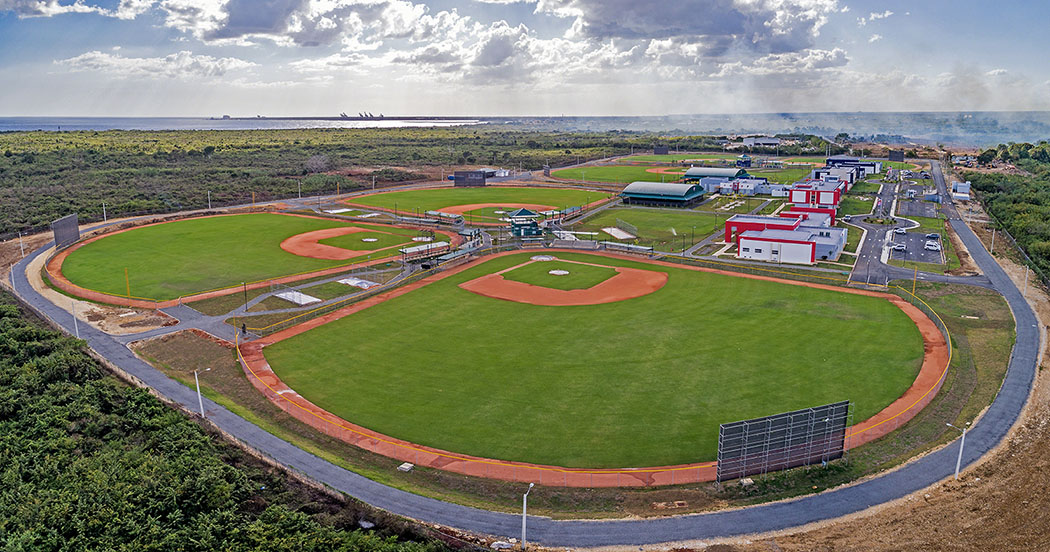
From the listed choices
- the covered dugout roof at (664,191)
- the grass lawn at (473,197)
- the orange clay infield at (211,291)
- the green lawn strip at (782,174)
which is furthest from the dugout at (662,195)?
the green lawn strip at (782,174)

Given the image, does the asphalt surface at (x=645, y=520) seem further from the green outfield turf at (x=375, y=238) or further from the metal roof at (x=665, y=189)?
the metal roof at (x=665, y=189)

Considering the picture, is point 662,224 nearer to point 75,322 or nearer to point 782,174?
point 75,322

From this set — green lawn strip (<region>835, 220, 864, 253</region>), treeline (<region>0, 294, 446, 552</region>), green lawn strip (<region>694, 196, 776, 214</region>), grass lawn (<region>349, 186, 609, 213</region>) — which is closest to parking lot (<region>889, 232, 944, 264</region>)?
green lawn strip (<region>835, 220, 864, 253</region>)

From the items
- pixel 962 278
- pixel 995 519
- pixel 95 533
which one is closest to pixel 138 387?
pixel 95 533

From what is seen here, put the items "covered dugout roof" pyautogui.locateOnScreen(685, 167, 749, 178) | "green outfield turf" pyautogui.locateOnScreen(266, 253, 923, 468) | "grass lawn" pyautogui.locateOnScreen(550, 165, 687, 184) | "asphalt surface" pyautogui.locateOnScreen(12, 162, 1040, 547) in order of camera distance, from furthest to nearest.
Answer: "grass lawn" pyautogui.locateOnScreen(550, 165, 687, 184), "covered dugout roof" pyautogui.locateOnScreen(685, 167, 749, 178), "green outfield turf" pyautogui.locateOnScreen(266, 253, 923, 468), "asphalt surface" pyautogui.locateOnScreen(12, 162, 1040, 547)

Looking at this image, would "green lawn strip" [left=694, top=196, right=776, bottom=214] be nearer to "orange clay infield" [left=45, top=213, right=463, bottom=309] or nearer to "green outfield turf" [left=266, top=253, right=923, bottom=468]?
"orange clay infield" [left=45, top=213, right=463, bottom=309]

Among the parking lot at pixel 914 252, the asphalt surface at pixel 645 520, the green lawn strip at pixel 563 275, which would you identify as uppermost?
the parking lot at pixel 914 252

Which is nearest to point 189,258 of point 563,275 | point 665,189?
point 563,275
